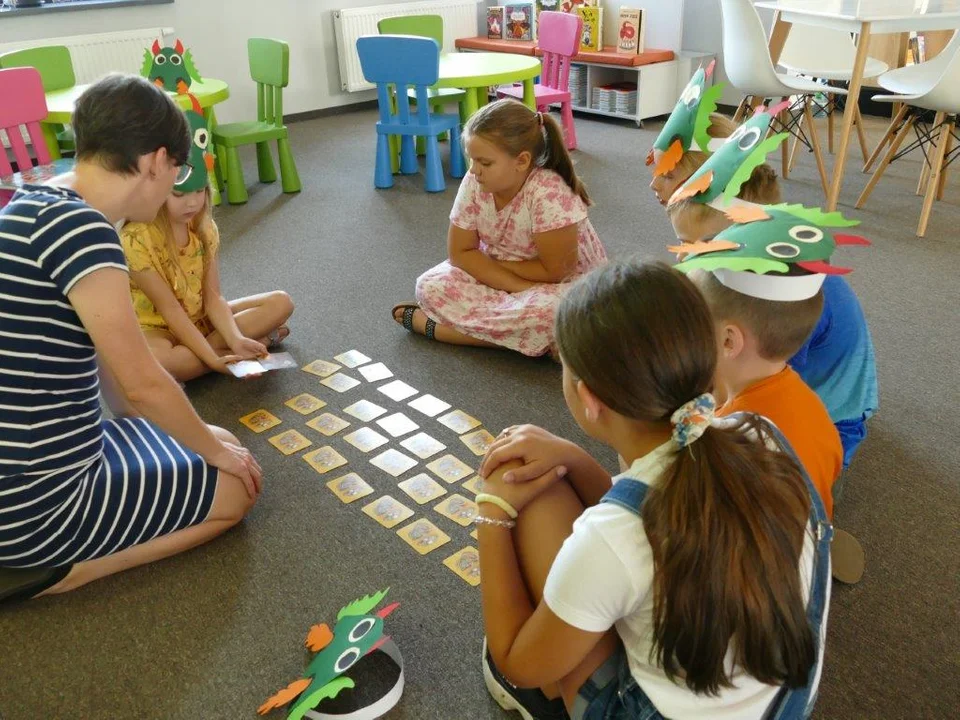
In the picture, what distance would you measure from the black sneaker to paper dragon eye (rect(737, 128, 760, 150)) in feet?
3.71

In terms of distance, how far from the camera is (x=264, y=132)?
4.30 meters

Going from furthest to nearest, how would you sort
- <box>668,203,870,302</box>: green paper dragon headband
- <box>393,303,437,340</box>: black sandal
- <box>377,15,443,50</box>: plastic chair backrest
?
<box>377,15,443,50</box>: plastic chair backrest → <box>393,303,437,340</box>: black sandal → <box>668,203,870,302</box>: green paper dragon headband

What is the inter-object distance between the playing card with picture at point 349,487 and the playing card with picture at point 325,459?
57 millimetres

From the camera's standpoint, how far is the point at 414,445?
2189mm

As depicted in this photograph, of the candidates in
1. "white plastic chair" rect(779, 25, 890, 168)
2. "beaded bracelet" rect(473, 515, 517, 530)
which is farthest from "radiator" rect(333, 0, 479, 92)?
"beaded bracelet" rect(473, 515, 517, 530)

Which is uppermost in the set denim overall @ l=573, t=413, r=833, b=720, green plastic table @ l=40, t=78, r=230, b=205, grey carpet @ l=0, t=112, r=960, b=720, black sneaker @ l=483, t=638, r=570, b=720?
green plastic table @ l=40, t=78, r=230, b=205

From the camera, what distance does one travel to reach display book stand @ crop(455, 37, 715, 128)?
5.46 m

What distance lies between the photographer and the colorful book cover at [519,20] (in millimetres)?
6194

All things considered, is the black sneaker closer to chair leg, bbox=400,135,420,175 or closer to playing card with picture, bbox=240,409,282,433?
playing card with picture, bbox=240,409,282,433

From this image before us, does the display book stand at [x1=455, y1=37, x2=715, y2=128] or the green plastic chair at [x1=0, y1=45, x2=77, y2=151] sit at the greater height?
the green plastic chair at [x1=0, y1=45, x2=77, y2=151]

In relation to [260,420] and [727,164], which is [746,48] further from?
[260,420]

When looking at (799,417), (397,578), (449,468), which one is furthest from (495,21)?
(799,417)

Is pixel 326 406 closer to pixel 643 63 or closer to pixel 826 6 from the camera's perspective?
pixel 826 6

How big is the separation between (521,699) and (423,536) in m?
0.57
